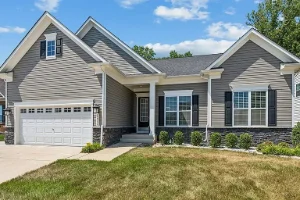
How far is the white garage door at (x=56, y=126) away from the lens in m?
13.6

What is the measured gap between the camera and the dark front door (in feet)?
56.4

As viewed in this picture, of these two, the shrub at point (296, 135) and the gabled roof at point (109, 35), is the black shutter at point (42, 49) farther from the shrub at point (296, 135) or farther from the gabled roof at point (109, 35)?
the shrub at point (296, 135)

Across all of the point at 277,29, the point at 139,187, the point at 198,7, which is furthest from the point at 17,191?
the point at 277,29

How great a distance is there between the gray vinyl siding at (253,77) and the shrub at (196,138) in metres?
1.19

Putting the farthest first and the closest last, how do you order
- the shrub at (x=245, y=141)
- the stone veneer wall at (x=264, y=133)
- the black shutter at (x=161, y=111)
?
the black shutter at (x=161, y=111) < the stone veneer wall at (x=264, y=133) < the shrub at (x=245, y=141)

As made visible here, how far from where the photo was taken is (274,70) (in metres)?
13.3

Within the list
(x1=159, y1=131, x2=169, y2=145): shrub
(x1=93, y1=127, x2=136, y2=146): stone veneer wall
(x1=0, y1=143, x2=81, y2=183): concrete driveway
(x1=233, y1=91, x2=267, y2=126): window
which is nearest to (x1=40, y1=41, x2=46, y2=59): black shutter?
(x1=0, y1=143, x2=81, y2=183): concrete driveway

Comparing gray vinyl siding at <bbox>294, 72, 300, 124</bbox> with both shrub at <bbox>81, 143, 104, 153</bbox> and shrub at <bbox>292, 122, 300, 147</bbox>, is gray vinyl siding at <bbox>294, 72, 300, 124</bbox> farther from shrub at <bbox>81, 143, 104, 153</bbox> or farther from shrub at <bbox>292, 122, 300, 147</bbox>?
shrub at <bbox>81, 143, 104, 153</bbox>

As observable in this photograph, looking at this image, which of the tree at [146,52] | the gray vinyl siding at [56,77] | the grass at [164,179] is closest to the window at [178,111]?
the gray vinyl siding at [56,77]

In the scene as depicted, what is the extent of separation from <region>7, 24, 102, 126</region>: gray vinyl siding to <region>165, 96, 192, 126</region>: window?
4.31 m

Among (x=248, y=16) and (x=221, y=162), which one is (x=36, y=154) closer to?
(x=221, y=162)

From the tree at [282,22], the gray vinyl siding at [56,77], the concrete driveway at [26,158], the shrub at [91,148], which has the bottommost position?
the concrete driveway at [26,158]

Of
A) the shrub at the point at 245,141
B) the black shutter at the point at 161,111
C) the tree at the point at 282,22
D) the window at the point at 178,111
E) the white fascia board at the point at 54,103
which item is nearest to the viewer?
the shrub at the point at 245,141

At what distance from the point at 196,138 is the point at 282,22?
21.3 metres
